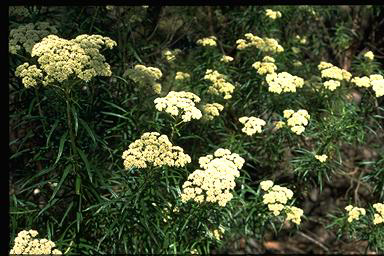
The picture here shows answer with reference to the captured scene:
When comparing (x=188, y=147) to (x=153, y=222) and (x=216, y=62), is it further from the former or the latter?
(x=153, y=222)

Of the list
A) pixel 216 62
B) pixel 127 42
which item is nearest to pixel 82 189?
pixel 127 42

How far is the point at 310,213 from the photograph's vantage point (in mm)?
7312

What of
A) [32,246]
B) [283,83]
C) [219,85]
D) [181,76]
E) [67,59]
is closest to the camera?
[32,246]

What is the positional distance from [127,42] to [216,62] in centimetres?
81

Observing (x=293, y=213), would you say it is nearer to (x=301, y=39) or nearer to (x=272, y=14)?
(x=272, y=14)

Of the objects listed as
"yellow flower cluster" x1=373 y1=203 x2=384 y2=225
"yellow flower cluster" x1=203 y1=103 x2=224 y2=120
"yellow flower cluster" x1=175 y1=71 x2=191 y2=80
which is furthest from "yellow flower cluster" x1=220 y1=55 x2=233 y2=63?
"yellow flower cluster" x1=373 y1=203 x2=384 y2=225

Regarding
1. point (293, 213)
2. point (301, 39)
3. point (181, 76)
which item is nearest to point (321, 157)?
point (293, 213)

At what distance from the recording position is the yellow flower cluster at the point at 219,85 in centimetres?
429

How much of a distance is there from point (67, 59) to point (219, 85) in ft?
4.79

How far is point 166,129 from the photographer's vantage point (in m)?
4.19

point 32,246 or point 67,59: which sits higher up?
point 67,59

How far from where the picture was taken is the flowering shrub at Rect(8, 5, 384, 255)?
3.40 meters

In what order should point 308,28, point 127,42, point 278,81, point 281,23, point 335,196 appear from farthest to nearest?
1. point 335,196
2. point 308,28
3. point 281,23
4. point 127,42
5. point 278,81

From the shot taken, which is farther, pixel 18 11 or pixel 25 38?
pixel 18 11
